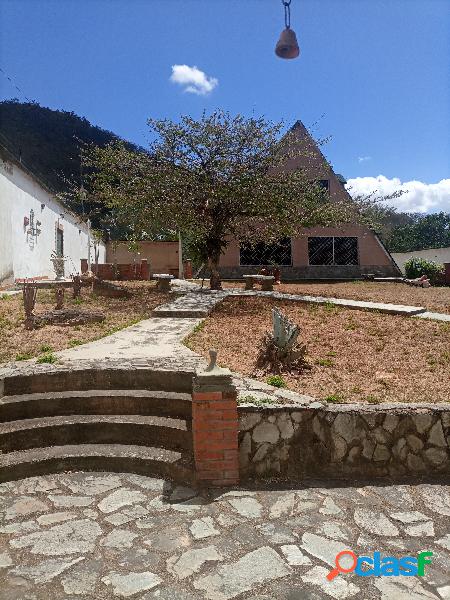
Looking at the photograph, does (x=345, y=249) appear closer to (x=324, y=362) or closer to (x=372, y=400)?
(x=324, y=362)

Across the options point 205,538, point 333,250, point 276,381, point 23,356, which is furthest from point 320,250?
point 205,538

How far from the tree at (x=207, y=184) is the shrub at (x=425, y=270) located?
9.67 meters

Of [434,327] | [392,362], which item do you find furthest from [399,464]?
[434,327]

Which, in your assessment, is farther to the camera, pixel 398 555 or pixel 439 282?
pixel 439 282

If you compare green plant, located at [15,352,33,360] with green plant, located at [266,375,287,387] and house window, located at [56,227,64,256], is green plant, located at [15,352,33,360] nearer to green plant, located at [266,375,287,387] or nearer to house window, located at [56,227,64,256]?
green plant, located at [266,375,287,387]

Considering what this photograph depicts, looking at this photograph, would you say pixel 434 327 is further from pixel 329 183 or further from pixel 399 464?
pixel 329 183

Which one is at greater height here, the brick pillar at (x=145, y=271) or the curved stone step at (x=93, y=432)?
the brick pillar at (x=145, y=271)

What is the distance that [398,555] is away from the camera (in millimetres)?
2805

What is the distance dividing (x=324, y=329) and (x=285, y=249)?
638 inches

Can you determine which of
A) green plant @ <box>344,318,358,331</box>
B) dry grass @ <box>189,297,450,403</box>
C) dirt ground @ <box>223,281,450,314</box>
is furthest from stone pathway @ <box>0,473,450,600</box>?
dirt ground @ <box>223,281,450,314</box>

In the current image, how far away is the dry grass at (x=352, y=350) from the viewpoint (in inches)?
189

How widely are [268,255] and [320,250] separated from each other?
3005 millimetres

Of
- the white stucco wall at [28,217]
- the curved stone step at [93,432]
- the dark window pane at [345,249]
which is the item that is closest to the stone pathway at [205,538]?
the curved stone step at [93,432]

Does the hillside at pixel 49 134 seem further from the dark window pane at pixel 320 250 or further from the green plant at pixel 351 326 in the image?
the green plant at pixel 351 326
